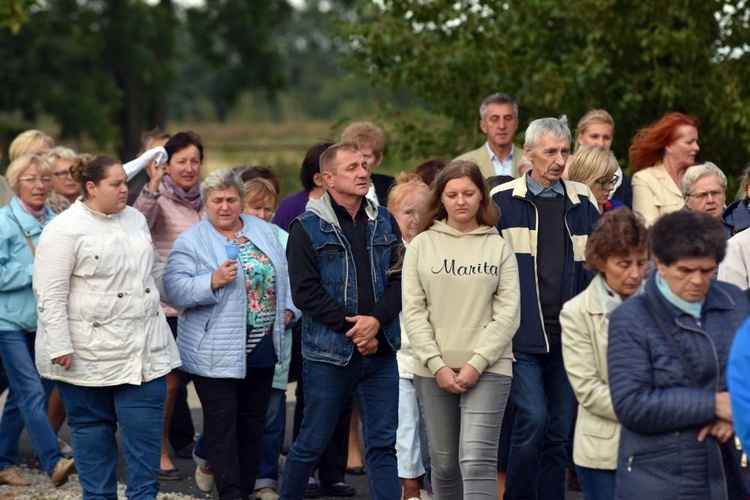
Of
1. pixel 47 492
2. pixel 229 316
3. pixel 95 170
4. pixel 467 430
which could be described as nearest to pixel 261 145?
pixel 47 492

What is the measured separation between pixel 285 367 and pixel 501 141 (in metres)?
2.27

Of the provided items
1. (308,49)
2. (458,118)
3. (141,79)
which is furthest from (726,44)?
(308,49)

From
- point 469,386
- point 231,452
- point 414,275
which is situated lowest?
point 231,452

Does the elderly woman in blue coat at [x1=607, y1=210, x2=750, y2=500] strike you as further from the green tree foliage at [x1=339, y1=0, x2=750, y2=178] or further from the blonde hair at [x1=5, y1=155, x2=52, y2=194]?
the green tree foliage at [x1=339, y1=0, x2=750, y2=178]

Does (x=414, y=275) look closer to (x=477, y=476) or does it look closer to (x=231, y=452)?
(x=477, y=476)

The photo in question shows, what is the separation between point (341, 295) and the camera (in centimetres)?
682

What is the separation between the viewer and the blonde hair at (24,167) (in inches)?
331

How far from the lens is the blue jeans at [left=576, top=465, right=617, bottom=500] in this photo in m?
5.12

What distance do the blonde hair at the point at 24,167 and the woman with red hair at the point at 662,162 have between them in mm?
3609

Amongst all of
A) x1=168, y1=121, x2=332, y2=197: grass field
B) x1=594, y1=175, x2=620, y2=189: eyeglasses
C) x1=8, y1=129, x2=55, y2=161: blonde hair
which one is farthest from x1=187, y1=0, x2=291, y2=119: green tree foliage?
x1=594, y1=175, x2=620, y2=189: eyeglasses

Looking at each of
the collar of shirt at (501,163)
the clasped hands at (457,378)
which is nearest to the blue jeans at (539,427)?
the clasped hands at (457,378)

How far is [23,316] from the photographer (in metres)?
8.21

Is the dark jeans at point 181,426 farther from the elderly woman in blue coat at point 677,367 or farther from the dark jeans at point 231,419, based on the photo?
the elderly woman in blue coat at point 677,367

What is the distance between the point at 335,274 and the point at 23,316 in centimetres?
237
